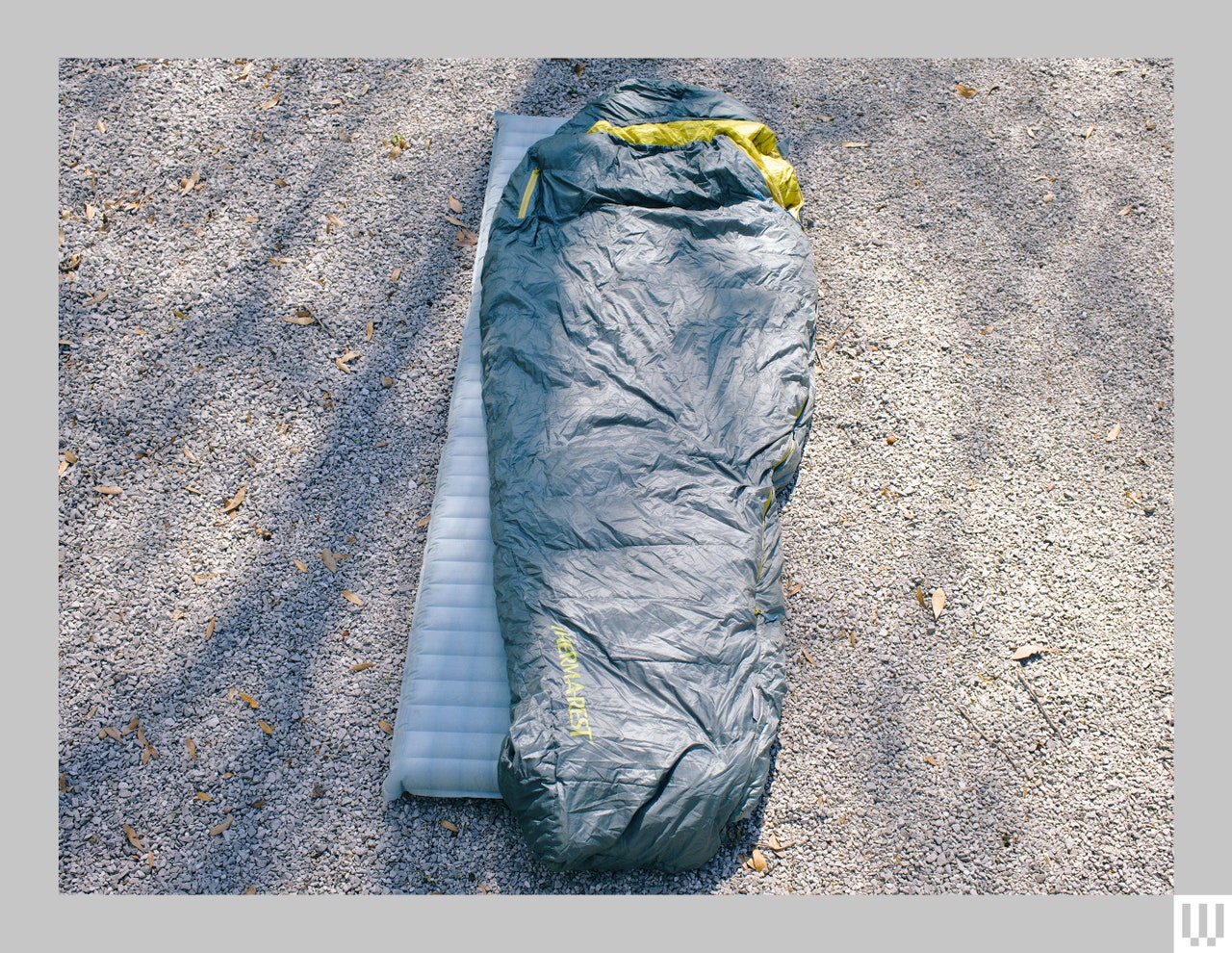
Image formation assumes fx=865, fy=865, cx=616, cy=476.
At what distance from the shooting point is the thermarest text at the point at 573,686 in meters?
2.26

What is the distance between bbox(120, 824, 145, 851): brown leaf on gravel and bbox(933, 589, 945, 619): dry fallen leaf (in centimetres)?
249

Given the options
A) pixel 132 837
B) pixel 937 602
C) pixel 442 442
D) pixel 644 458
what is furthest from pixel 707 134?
→ pixel 132 837

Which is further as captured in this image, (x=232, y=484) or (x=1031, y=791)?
(x=232, y=484)

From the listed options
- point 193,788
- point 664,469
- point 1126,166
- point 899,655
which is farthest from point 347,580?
point 1126,166

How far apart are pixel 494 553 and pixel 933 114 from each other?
2.67m

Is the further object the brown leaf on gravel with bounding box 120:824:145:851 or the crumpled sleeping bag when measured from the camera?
the brown leaf on gravel with bounding box 120:824:145:851

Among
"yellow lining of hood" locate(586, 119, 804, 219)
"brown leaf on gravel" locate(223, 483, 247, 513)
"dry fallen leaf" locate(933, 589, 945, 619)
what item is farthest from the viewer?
"yellow lining of hood" locate(586, 119, 804, 219)

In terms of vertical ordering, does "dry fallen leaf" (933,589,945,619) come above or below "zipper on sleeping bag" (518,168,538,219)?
below

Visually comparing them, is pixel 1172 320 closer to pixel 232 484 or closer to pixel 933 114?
pixel 933 114

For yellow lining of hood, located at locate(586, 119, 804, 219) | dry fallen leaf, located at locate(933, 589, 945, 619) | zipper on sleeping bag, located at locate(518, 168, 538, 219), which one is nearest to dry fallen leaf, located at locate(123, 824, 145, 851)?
zipper on sleeping bag, located at locate(518, 168, 538, 219)

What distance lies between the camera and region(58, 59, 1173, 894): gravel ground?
2.52 metres

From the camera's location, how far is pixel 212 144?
3459mm

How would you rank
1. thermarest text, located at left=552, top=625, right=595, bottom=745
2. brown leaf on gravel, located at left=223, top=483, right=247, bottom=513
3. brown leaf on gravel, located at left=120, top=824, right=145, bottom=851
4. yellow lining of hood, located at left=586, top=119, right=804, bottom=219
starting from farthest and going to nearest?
yellow lining of hood, located at left=586, top=119, right=804, bottom=219 → brown leaf on gravel, located at left=223, top=483, right=247, bottom=513 → brown leaf on gravel, located at left=120, top=824, right=145, bottom=851 → thermarest text, located at left=552, top=625, right=595, bottom=745

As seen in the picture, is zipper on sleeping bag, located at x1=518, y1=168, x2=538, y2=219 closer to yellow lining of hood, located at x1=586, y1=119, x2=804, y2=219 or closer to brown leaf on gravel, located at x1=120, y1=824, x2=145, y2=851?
yellow lining of hood, located at x1=586, y1=119, x2=804, y2=219
